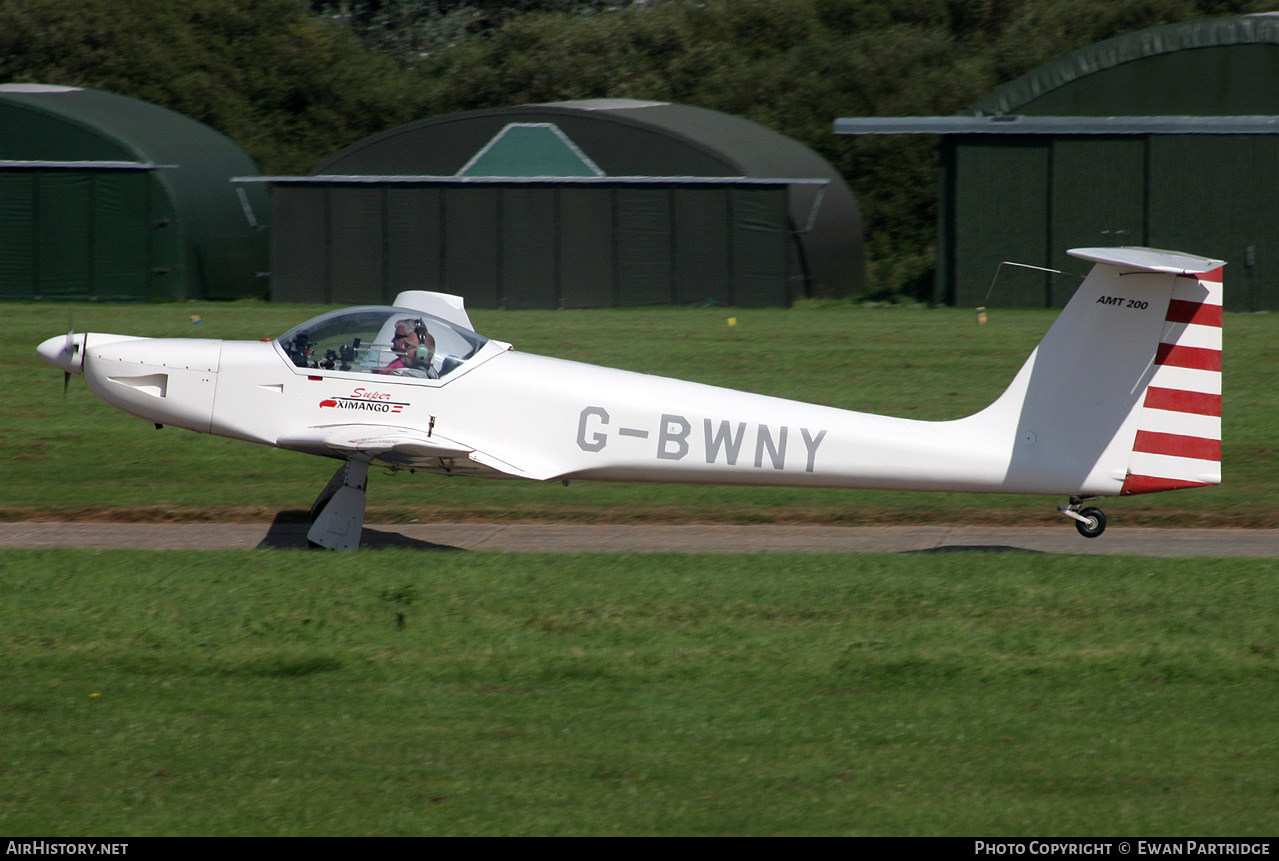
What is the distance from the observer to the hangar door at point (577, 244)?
968 inches

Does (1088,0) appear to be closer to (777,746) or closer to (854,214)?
(854,214)

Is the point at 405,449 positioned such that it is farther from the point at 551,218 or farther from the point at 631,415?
the point at 551,218

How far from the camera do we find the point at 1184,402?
927 cm

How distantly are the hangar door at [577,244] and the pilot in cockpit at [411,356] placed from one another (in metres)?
14.5

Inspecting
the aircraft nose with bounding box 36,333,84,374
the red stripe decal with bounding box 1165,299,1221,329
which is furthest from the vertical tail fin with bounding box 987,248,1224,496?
the aircraft nose with bounding box 36,333,84,374

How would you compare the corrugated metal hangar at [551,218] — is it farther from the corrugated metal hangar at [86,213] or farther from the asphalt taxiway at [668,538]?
the asphalt taxiway at [668,538]

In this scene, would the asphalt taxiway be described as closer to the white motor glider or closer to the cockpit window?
the white motor glider

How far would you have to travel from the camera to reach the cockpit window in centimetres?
1034

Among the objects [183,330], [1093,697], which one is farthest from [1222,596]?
[183,330]

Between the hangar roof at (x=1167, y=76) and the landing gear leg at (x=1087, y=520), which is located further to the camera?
the hangar roof at (x=1167, y=76)

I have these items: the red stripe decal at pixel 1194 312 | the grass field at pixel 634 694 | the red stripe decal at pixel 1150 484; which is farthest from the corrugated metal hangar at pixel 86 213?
the red stripe decal at pixel 1194 312

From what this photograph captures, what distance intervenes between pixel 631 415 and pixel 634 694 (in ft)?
11.4

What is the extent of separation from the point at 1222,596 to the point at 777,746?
3.74m

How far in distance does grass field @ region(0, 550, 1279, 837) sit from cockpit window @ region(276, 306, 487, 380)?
1.79 meters
